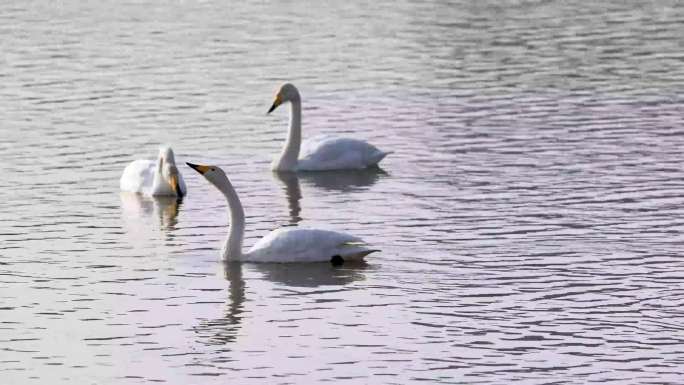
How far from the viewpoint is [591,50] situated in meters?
44.7

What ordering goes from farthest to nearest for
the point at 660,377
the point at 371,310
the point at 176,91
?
the point at 176,91 → the point at 371,310 → the point at 660,377

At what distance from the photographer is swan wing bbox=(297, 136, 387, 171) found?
1197 inches

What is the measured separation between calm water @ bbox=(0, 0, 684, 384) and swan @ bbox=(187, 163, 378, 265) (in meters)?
0.21

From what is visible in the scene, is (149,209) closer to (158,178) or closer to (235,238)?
(158,178)

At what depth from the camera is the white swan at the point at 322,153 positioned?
30.4 metres

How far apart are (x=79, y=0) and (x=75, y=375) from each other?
146ft

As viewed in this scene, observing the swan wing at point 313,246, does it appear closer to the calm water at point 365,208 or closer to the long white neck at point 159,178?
the calm water at point 365,208

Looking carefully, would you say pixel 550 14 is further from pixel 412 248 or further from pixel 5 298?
pixel 5 298

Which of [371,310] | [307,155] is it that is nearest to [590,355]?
[371,310]

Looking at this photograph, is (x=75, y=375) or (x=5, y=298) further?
(x=5, y=298)

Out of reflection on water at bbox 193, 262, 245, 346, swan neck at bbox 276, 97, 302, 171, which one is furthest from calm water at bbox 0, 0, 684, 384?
swan neck at bbox 276, 97, 302, 171

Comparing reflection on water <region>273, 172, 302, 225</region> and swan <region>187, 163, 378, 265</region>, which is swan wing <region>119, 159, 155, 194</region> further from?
swan <region>187, 163, 378, 265</region>

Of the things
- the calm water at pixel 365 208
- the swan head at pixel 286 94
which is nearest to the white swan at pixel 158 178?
the calm water at pixel 365 208

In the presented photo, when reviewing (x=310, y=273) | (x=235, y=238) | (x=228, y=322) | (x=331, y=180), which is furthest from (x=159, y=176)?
(x=228, y=322)
